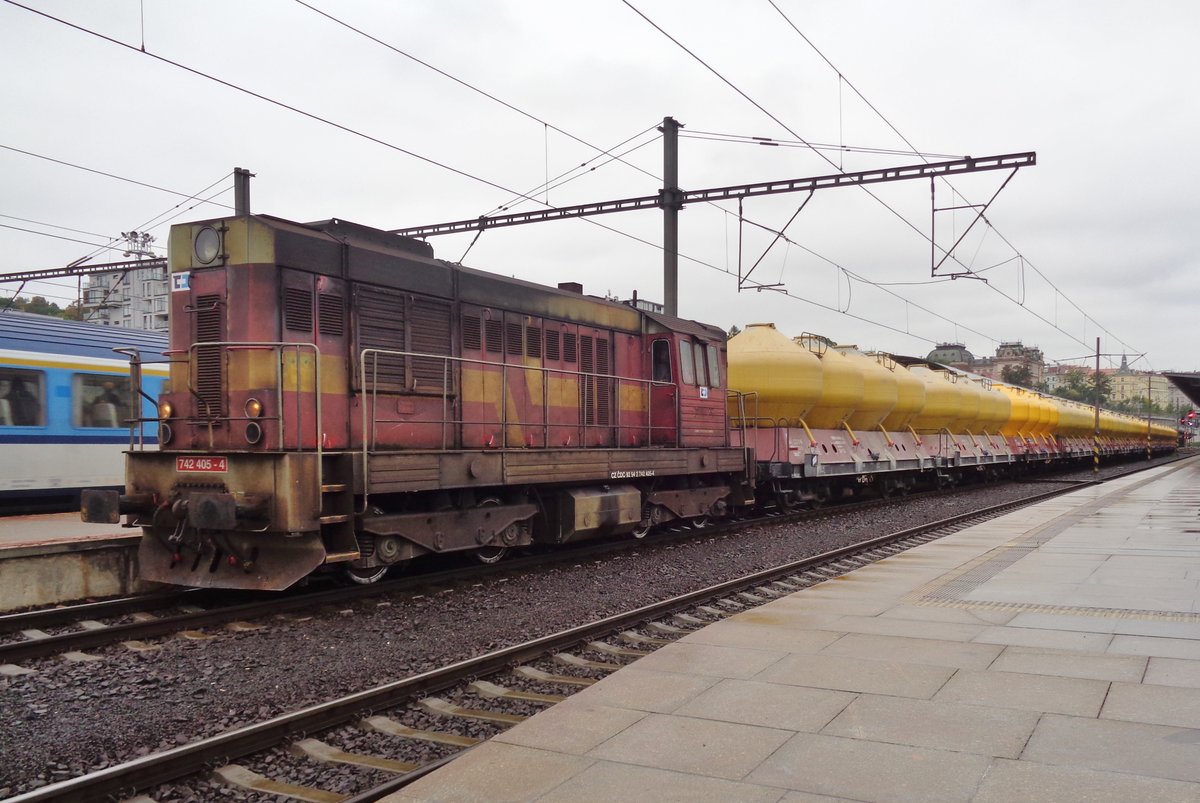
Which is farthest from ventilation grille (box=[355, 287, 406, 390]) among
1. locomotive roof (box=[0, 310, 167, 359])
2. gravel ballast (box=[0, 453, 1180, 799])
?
locomotive roof (box=[0, 310, 167, 359])

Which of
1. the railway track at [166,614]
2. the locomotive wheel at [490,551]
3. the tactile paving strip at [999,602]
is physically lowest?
the tactile paving strip at [999,602]

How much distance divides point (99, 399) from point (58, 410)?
0.75 m

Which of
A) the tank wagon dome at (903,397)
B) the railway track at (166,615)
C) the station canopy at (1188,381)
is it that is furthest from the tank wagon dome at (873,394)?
the station canopy at (1188,381)

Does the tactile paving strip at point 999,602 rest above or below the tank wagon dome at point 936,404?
below

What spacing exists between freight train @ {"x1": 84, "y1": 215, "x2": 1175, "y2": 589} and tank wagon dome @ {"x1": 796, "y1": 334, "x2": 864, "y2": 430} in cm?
554

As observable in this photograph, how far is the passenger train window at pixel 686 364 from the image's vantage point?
13789 mm

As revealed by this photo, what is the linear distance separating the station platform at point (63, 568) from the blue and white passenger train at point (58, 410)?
4266 millimetres

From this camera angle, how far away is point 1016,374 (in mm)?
115625

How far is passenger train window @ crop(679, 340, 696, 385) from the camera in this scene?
13789mm

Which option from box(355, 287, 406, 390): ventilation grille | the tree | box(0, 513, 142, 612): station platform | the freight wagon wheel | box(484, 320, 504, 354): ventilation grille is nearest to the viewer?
box(0, 513, 142, 612): station platform

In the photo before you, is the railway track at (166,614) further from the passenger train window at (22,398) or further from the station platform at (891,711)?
the passenger train window at (22,398)

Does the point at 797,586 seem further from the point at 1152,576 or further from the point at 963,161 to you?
the point at 963,161

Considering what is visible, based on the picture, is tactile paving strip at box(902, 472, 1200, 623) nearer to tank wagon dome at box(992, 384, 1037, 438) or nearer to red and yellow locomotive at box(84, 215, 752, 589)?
red and yellow locomotive at box(84, 215, 752, 589)

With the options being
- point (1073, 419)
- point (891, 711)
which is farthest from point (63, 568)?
point (1073, 419)
